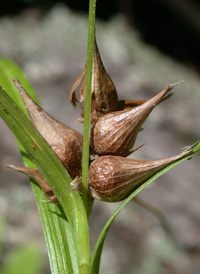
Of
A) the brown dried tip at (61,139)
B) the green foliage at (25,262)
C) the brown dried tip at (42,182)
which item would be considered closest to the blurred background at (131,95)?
the green foliage at (25,262)

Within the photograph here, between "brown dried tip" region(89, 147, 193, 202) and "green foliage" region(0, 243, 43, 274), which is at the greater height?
"brown dried tip" region(89, 147, 193, 202)

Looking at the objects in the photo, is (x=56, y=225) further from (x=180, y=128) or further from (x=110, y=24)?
(x=110, y=24)

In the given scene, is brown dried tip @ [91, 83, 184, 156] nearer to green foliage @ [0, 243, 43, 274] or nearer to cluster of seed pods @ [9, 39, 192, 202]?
cluster of seed pods @ [9, 39, 192, 202]

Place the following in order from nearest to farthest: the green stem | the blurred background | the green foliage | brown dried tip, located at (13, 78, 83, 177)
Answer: the green stem < brown dried tip, located at (13, 78, 83, 177) < the green foliage < the blurred background

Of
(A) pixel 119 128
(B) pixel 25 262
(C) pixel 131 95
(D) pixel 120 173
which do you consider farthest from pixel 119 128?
(C) pixel 131 95

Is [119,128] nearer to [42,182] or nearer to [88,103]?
[88,103]

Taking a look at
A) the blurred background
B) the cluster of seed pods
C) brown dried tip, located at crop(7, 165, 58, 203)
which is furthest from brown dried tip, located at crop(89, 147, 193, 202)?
the blurred background

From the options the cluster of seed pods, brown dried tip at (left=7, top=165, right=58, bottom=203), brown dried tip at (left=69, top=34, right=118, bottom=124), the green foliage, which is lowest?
the green foliage
